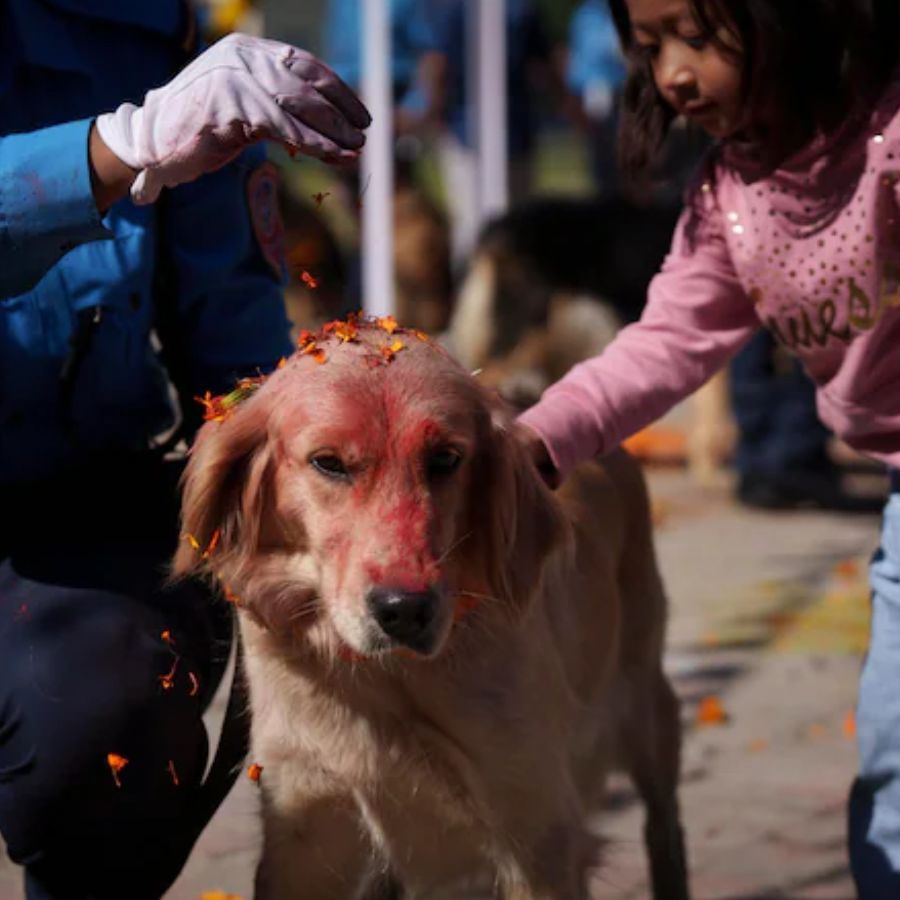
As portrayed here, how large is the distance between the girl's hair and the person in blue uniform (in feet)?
2.64

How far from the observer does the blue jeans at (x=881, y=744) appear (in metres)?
3.05

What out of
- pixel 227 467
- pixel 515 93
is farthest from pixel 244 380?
pixel 515 93

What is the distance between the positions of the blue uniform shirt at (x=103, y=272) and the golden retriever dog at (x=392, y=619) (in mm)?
325

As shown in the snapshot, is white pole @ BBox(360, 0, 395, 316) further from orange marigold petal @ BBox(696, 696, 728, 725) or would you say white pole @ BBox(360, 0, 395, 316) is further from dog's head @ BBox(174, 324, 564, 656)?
dog's head @ BBox(174, 324, 564, 656)

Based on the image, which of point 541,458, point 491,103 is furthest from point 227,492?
point 491,103

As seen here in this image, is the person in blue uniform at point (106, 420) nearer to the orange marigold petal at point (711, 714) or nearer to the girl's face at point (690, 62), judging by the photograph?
the girl's face at point (690, 62)

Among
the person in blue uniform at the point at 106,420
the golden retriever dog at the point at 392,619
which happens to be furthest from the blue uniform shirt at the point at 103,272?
the golden retriever dog at the point at 392,619

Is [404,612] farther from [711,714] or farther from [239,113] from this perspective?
[711,714]

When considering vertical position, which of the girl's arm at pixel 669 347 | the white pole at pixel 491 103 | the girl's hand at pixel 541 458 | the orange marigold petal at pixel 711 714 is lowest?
the orange marigold petal at pixel 711 714

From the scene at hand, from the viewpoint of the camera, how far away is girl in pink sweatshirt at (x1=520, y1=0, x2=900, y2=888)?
2871 millimetres

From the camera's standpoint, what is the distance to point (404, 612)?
2.39 meters

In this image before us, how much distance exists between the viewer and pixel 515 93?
491 inches

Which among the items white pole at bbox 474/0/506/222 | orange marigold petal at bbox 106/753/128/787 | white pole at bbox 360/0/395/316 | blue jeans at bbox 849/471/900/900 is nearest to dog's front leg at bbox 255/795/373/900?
orange marigold petal at bbox 106/753/128/787

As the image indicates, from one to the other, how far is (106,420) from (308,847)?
78 centimetres
